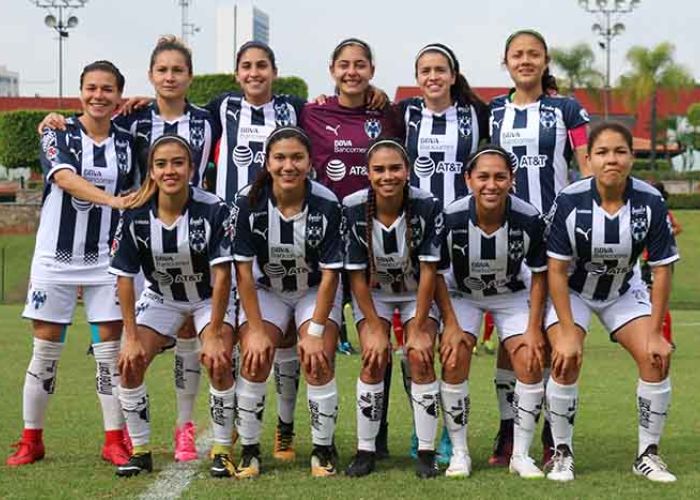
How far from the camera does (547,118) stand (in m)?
6.69

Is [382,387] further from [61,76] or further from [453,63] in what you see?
[61,76]

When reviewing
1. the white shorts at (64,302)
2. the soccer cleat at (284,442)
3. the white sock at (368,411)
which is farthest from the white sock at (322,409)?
the white shorts at (64,302)

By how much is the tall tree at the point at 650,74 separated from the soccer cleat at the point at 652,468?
2217 inches

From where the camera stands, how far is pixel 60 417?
348 inches

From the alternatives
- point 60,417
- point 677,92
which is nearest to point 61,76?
point 677,92

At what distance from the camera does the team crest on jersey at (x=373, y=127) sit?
6840 millimetres

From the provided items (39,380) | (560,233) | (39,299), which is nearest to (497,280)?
(560,233)

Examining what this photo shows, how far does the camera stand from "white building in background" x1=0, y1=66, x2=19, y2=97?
150500 mm

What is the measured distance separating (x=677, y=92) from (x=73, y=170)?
59466 mm

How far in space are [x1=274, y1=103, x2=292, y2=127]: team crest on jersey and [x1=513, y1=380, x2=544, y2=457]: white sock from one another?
1971mm

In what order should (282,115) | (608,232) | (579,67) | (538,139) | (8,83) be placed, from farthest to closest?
(8,83) < (579,67) < (282,115) < (538,139) < (608,232)

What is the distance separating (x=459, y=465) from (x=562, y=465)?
52cm

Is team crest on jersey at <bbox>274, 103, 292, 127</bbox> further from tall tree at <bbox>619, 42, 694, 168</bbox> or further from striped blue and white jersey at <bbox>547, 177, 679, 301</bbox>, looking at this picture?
tall tree at <bbox>619, 42, 694, 168</bbox>

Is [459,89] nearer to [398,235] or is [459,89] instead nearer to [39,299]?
[398,235]
